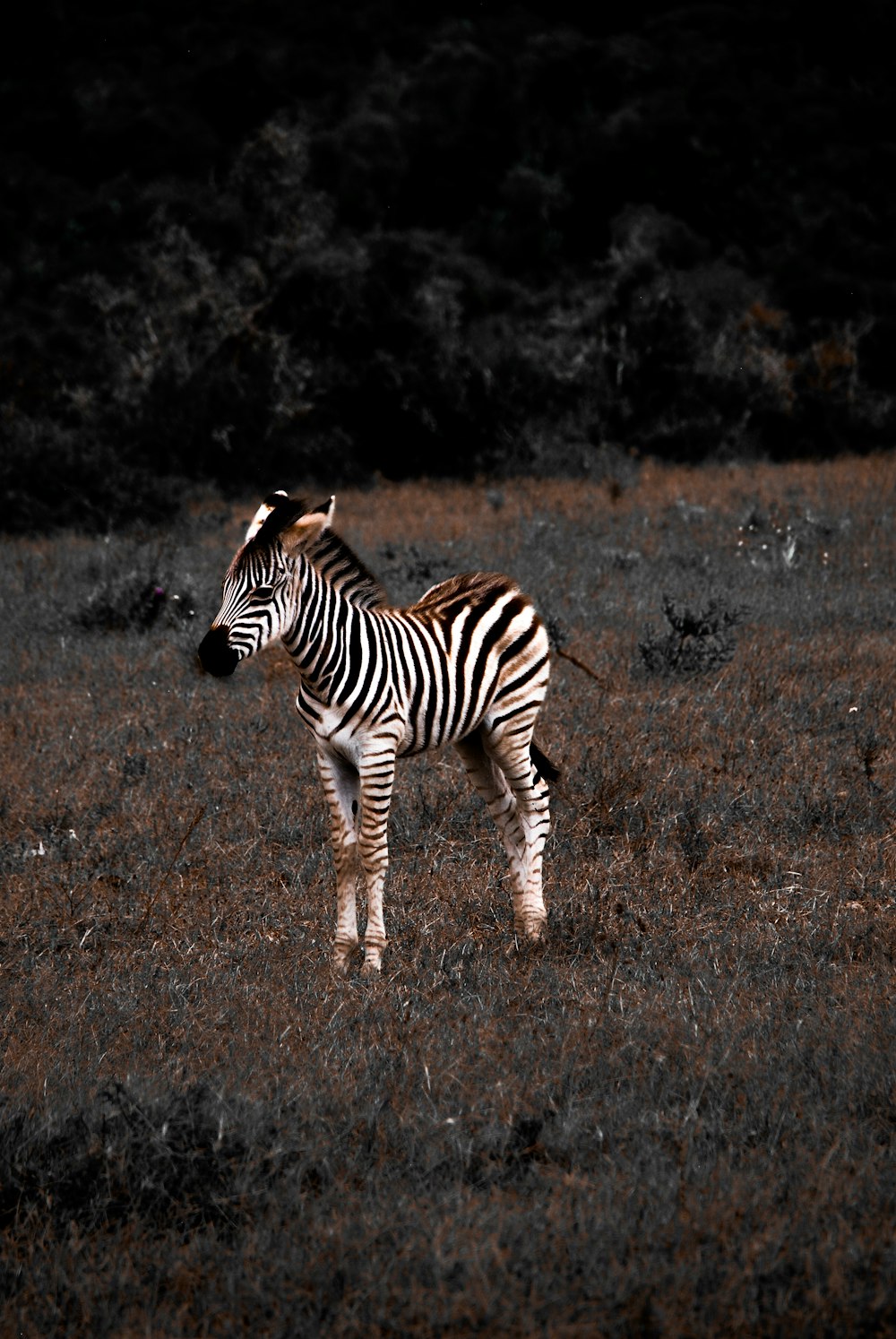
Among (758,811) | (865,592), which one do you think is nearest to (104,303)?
(865,592)

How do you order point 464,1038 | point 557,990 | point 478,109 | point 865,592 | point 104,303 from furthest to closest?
1. point 478,109
2. point 104,303
3. point 865,592
4. point 557,990
5. point 464,1038

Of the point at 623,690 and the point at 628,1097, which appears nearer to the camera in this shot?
the point at 628,1097

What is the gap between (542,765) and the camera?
6570 mm

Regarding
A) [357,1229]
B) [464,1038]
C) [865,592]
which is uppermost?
[865,592]

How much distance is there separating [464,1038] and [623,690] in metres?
5.07

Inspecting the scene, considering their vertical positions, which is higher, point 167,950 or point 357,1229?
point 167,950

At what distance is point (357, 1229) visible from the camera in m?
3.62

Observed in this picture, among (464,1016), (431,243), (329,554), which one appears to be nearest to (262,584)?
(329,554)

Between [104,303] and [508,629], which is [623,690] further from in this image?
[104,303]

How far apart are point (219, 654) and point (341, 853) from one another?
1.13 m

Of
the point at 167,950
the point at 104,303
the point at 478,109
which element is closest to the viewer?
the point at 167,950

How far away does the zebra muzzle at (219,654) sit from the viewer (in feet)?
17.3

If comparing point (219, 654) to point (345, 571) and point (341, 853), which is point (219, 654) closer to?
point (345, 571)

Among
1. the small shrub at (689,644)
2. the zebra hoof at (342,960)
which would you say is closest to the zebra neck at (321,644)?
the zebra hoof at (342,960)
